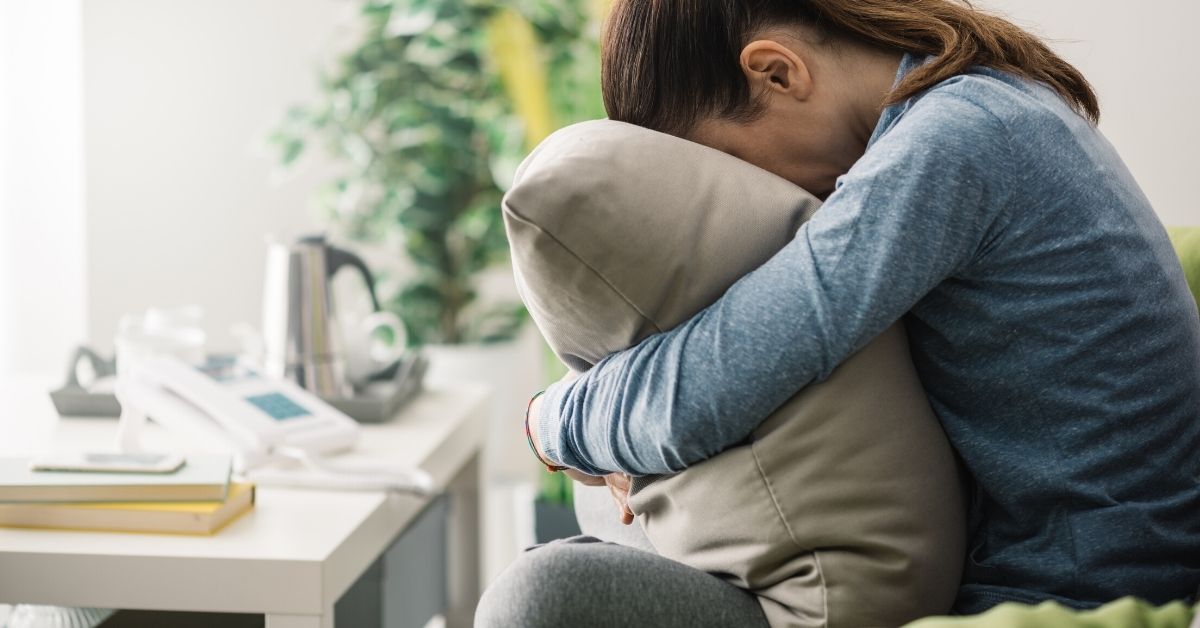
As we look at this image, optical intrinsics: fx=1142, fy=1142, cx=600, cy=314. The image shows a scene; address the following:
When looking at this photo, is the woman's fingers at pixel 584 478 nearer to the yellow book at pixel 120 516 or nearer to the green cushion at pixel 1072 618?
the yellow book at pixel 120 516

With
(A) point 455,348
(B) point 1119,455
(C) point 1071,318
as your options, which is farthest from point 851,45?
(A) point 455,348

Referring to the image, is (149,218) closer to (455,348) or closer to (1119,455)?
(455,348)

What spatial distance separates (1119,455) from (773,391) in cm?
27

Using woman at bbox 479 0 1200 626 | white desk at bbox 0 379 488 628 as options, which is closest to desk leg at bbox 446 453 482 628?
white desk at bbox 0 379 488 628

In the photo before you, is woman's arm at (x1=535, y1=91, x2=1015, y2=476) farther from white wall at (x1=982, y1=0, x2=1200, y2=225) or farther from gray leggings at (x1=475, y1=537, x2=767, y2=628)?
white wall at (x1=982, y1=0, x2=1200, y2=225)

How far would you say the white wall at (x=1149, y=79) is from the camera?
5.08 ft

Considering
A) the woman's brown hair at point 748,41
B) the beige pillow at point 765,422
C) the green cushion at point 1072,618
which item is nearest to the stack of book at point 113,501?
the beige pillow at point 765,422

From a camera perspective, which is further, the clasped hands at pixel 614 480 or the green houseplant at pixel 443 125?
the green houseplant at pixel 443 125

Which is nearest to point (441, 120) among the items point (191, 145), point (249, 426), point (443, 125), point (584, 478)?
point (443, 125)

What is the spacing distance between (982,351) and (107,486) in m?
0.84

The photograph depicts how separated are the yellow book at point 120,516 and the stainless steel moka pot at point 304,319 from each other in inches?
18.9

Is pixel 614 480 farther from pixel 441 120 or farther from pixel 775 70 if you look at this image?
pixel 441 120

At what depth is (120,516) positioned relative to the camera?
113cm

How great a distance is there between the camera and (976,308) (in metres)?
0.86
